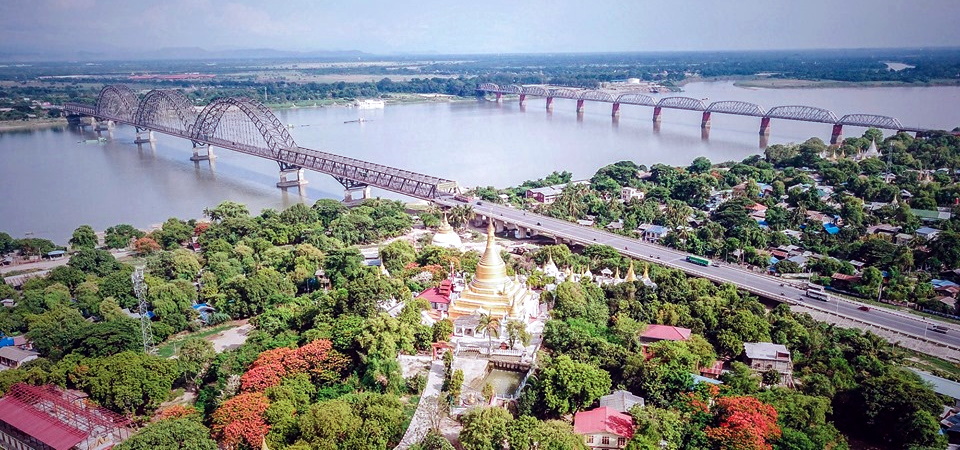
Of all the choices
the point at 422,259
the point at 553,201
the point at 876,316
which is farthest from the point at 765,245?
the point at 422,259

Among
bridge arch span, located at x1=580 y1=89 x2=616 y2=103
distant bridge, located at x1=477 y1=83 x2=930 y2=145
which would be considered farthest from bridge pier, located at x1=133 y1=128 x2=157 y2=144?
bridge arch span, located at x1=580 y1=89 x2=616 y2=103

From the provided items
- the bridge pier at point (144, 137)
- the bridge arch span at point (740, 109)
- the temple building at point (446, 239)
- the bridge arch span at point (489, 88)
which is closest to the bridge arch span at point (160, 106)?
the bridge pier at point (144, 137)

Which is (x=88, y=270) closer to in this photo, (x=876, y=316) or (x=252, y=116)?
(x=252, y=116)

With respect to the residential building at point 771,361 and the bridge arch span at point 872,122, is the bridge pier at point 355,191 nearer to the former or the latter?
the residential building at point 771,361

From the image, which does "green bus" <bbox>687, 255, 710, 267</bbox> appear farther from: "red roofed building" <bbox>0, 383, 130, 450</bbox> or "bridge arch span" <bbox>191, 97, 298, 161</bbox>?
"bridge arch span" <bbox>191, 97, 298, 161</bbox>

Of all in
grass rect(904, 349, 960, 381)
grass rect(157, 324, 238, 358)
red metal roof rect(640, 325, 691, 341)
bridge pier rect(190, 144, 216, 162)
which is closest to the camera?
red metal roof rect(640, 325, 691, 341)
